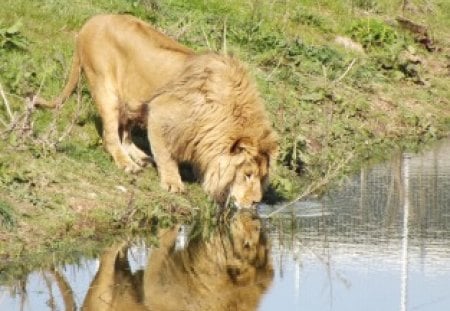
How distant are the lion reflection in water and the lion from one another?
22.3 inches

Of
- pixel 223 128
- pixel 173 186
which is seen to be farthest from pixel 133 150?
pixel 223 128

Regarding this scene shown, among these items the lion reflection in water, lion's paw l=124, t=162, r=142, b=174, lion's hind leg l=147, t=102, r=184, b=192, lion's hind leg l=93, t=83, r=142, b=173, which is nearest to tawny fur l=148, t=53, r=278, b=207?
lion's hind leg l=147, t=102, r=184, b=192

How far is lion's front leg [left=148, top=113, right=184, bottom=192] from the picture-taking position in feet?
38.0

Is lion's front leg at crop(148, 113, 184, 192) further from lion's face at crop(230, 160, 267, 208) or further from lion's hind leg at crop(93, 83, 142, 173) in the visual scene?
lion's hind leg at crop(93, 83, 142, 173)

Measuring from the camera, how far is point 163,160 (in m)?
11.6

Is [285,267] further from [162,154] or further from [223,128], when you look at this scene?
[162,154]

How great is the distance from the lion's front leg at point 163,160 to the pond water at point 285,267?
0.64 meters

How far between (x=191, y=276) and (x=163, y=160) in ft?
8.15

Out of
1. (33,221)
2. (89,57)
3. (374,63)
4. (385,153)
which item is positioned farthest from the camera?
(374,63)

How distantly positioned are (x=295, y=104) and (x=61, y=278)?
258 inches

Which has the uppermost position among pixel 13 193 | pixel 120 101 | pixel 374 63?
pixel 374 63

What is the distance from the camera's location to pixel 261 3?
1877 cm

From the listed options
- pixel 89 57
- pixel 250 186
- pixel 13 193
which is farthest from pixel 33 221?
pixel 89 57

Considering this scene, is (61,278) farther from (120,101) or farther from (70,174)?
(120,101)
